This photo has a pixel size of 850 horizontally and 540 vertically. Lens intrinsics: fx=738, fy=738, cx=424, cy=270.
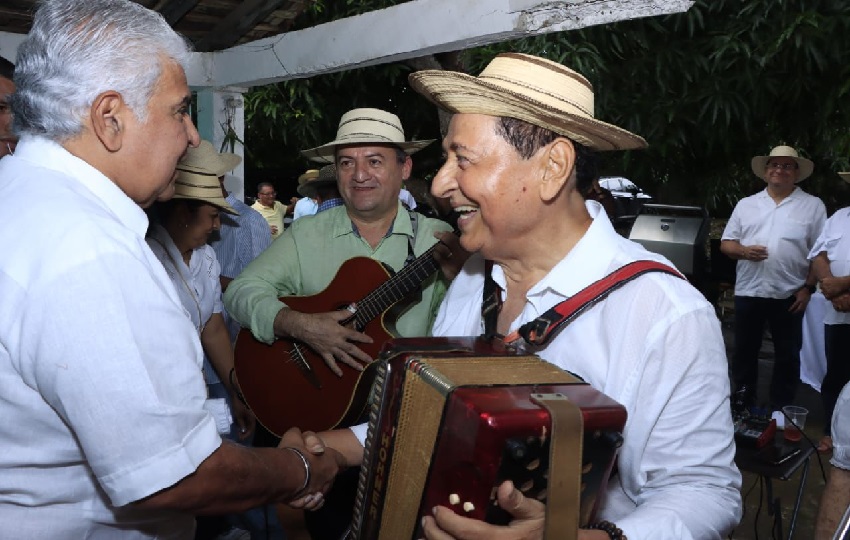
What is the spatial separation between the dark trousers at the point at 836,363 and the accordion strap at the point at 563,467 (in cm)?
520

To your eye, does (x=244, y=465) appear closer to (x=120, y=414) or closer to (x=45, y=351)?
(x=120, y=414)

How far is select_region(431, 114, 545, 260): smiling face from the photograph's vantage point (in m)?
1.89

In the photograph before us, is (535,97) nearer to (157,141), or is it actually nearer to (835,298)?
(157,141)

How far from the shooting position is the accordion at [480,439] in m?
1.34

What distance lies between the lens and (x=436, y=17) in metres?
4.52

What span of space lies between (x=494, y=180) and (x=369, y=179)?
6.20 ft

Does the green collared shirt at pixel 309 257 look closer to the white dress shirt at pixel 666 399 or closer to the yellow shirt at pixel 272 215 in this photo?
the white dress shirt at pixel 666 399

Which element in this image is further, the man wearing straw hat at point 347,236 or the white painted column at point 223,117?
the white painted column at point 223,117

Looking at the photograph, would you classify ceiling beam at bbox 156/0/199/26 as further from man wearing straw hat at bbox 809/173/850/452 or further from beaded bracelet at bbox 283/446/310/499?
man wearing straw hat at bbox 809/173/850/452

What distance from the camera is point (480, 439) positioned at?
1.33 meters

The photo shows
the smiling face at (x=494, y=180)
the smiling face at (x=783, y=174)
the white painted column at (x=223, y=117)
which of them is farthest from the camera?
the smiling face at (x=783, y=174)

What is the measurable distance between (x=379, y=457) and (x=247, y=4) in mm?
4910

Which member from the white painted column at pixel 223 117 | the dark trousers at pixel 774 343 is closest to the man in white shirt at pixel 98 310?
the white painted column at pixel 223 117

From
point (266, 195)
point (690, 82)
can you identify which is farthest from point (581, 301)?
point (266, 195)
